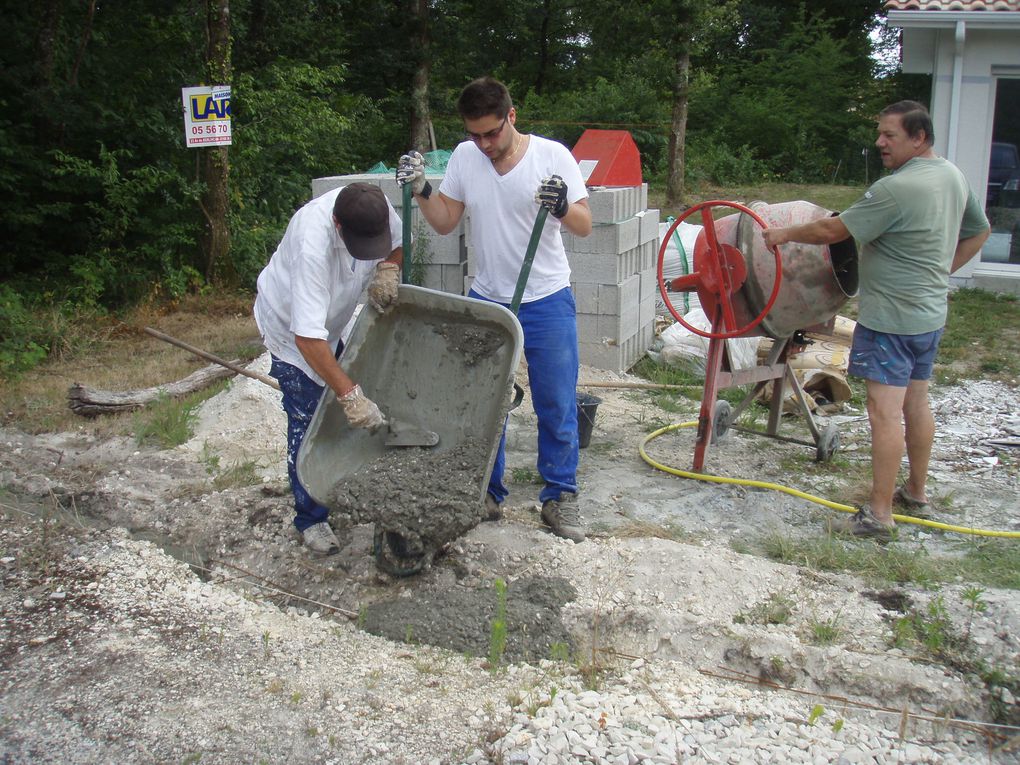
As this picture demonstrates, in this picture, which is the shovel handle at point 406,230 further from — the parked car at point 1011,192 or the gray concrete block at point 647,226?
the parked car at point 1011,192

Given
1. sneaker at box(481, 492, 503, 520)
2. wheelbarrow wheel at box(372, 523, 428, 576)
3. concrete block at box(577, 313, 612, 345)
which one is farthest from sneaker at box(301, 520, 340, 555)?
concrete block at box(577, 313, 612, 345)

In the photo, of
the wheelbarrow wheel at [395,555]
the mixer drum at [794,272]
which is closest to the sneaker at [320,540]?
the wheelbarrow wheel at [395,555]

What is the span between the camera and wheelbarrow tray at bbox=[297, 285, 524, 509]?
3443 mm

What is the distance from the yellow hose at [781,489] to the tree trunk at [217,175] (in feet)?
18.3

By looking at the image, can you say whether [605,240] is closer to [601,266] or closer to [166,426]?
[601,266]

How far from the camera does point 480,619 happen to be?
327 centimetres

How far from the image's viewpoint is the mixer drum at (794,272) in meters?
4.53

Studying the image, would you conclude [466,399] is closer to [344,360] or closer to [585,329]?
[344,360]

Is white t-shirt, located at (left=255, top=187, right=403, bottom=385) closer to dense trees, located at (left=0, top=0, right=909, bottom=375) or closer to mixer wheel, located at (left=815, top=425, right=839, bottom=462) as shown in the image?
mixer wheel, located at (left=815, top=425, right=839, bottom=462)

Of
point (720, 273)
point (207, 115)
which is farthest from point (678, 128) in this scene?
point (720, 273)

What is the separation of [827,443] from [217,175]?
6.45 meters

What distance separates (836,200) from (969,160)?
4.76 meters

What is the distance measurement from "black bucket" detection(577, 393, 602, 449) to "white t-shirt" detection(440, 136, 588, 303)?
1449 mm

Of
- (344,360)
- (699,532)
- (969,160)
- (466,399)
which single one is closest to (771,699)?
(699,532)
